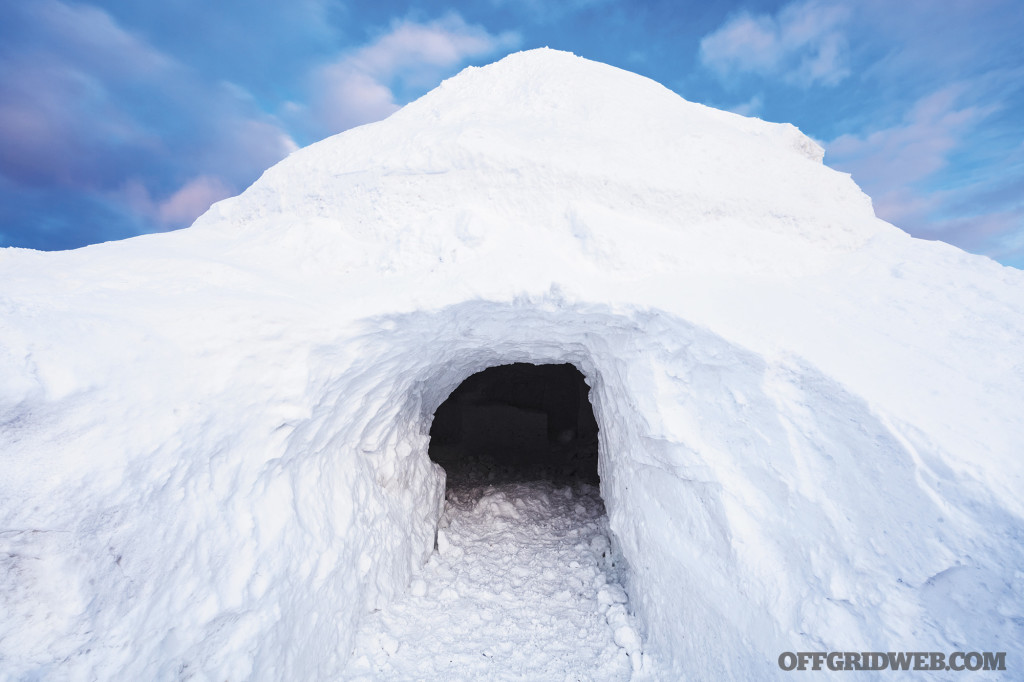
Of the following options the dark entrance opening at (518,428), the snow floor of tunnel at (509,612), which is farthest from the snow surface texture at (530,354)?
the dark entrance opening at (518,428)

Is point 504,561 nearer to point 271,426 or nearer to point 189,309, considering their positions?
point 271,426

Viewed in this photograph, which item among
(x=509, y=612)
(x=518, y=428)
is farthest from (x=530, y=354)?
(x=518, y=428)

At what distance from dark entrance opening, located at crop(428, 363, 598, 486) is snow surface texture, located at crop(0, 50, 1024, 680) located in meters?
3.50

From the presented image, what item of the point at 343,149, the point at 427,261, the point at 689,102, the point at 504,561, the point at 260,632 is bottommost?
the point at 504,561

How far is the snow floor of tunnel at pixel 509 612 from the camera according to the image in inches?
143

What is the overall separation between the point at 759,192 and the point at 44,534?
5.44 m

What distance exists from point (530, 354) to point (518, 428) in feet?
16.6

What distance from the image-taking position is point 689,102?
5.53 meters

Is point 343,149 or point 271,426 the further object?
point 343,149

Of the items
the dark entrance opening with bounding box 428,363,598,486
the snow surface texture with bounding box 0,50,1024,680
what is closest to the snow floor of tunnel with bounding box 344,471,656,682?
the snow surface texture with bounding box 0,50,1024,680

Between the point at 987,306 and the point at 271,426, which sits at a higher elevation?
the point at 987,306

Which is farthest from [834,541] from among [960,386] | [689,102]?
[689,102]

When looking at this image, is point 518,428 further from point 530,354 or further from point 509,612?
point 509,612

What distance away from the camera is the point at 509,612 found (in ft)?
14.1
